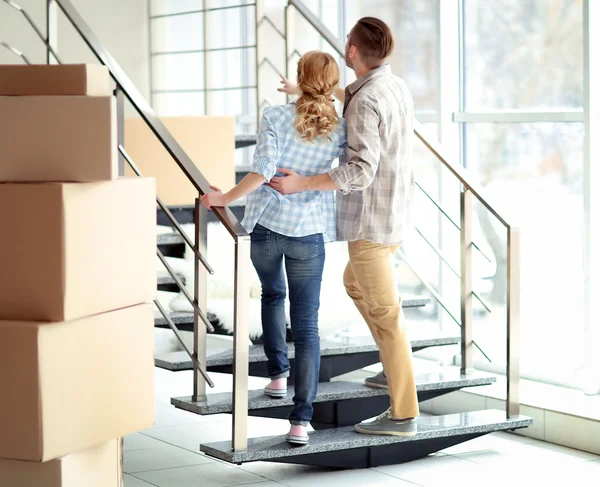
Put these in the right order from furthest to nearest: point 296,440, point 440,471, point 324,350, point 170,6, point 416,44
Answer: point 170,6 < point 416,44 < point 324,350 < point 440,471 < point 296,440

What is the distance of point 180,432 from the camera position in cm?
412

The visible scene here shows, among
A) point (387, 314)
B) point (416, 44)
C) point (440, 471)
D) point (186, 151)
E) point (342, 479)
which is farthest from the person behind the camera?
point (416, 44)

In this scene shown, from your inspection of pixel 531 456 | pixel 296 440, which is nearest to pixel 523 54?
pixel 531 456

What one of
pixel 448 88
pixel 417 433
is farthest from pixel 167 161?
pixel 417 433

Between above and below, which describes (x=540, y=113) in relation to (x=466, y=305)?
above

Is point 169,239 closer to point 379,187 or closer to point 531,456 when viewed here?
point 379,187

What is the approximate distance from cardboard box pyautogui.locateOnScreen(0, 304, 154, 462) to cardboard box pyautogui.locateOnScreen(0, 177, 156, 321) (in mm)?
48

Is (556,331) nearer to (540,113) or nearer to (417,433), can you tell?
(540,113)

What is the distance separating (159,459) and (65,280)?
55.7 inches

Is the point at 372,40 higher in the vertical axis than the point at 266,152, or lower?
higher

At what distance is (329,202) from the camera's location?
3.20m

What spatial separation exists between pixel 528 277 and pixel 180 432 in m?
1.64

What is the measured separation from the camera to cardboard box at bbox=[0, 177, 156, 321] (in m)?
2.42

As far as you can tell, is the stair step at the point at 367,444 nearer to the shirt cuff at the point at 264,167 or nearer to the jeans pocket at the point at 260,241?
the jeans pocket at the point at 260,241
